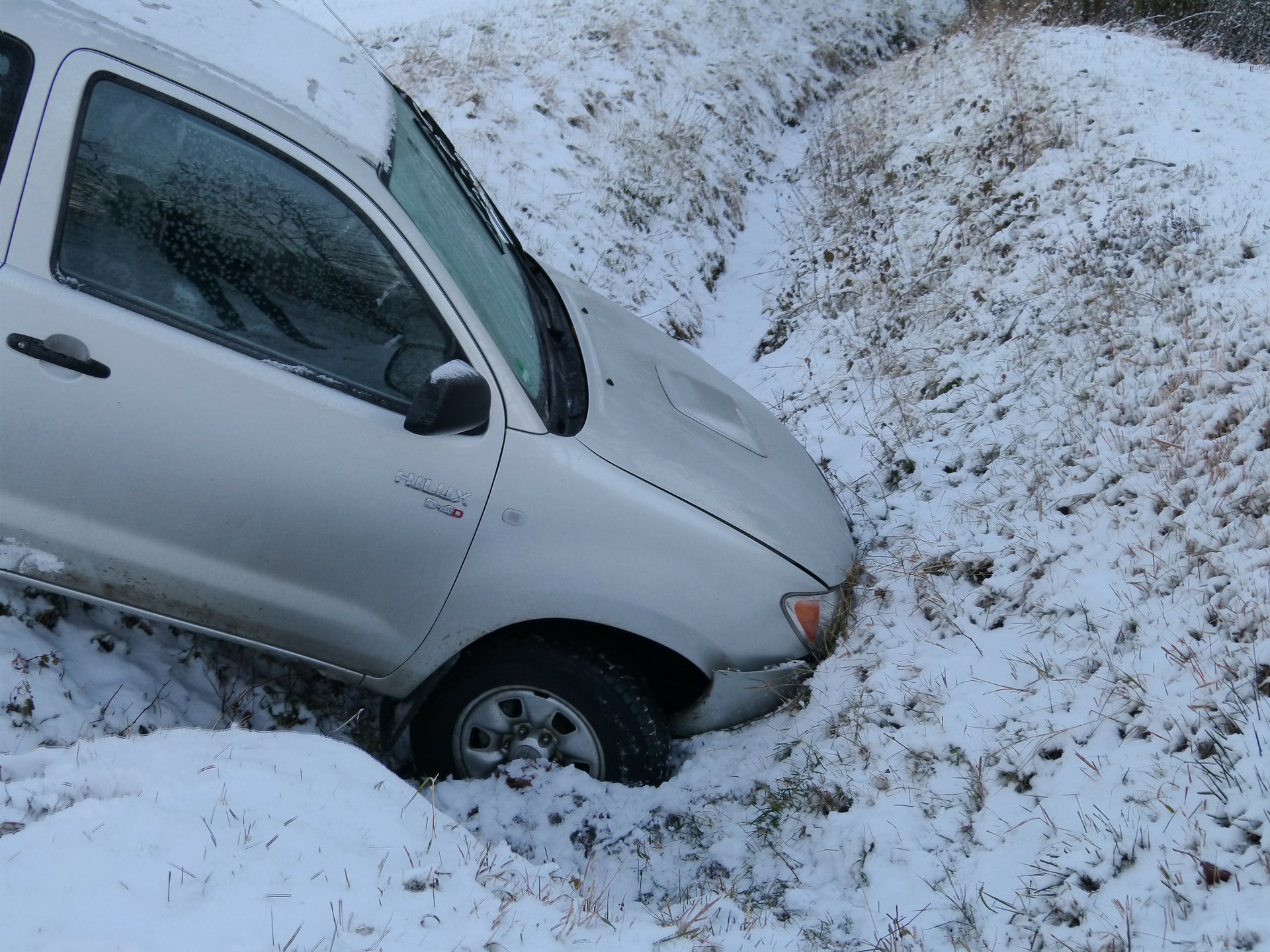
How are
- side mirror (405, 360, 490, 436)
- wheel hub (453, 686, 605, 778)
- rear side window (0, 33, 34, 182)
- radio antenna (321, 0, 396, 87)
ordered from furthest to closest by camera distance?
radio antenna (321, 0, 396, 87) → wheel hub (453, 686, 605, 778) → side mirror (405, 360, 490, 436) → rear side window (0, 33, 34, 182)

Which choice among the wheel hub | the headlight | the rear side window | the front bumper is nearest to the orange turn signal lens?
the headlight

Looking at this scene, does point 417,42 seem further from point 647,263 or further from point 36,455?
point 36,455

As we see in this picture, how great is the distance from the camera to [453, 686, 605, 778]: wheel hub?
3.21 metres

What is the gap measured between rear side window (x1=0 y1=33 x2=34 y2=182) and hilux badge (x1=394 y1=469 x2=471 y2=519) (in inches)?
51.7

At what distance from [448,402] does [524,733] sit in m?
1.17

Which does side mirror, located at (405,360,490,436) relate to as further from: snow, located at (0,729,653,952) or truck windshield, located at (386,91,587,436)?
snow, located at (0,729,653,952)

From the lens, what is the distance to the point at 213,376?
2.75 m

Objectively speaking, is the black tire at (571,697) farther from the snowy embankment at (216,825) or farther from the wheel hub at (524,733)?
the snowy embankment at (216,825)

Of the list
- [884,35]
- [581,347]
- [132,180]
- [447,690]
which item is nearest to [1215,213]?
[581,347]

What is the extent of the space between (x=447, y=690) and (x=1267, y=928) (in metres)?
2.31

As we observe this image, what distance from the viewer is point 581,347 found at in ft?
12.0

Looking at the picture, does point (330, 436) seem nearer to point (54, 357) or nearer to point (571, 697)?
point (54, 357)

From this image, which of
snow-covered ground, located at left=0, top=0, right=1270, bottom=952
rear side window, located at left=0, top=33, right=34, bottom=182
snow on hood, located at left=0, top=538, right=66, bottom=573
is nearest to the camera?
snow-covered ground, located at left=0, top=0, right=1270, bottom=952

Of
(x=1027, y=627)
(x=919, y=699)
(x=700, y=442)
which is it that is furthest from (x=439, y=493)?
(x=1027, y=627)
